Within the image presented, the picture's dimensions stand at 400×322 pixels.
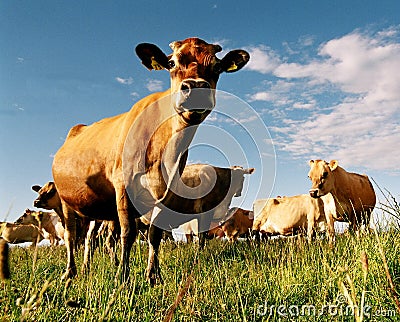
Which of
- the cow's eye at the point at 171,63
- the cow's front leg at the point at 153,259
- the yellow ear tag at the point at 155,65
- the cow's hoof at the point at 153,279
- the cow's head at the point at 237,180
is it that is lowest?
the cow's hoof at the point at 153,279

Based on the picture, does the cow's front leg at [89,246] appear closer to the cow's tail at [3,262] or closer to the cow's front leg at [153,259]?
the cow's front leg at [153,259]

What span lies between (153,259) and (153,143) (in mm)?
1701

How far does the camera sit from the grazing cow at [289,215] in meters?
15.2

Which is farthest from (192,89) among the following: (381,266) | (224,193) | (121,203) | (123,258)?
(224,193)

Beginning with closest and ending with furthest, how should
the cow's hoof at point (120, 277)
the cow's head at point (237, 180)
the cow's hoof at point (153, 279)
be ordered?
the cow's hoof at point (120, 277) < the cow's hoof at point (153, 279) < the cow's head at point (237, 180)

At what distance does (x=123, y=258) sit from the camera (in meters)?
5.22

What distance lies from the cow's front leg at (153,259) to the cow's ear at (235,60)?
259 cm

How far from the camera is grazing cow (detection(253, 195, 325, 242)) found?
15.2 m

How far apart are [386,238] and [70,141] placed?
5718mm

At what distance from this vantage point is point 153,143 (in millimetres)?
5590

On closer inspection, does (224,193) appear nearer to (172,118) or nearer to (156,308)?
(172,118)

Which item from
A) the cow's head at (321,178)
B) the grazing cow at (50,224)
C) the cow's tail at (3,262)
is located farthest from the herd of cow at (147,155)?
the grazing cow at (50,224)

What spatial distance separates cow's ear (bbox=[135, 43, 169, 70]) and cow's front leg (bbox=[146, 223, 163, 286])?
2.28 m

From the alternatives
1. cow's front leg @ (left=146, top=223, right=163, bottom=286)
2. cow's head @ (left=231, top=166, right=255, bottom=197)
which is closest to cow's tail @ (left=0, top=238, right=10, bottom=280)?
cow's front leg @ (left=146, top=223, right=163, bottom=286)
